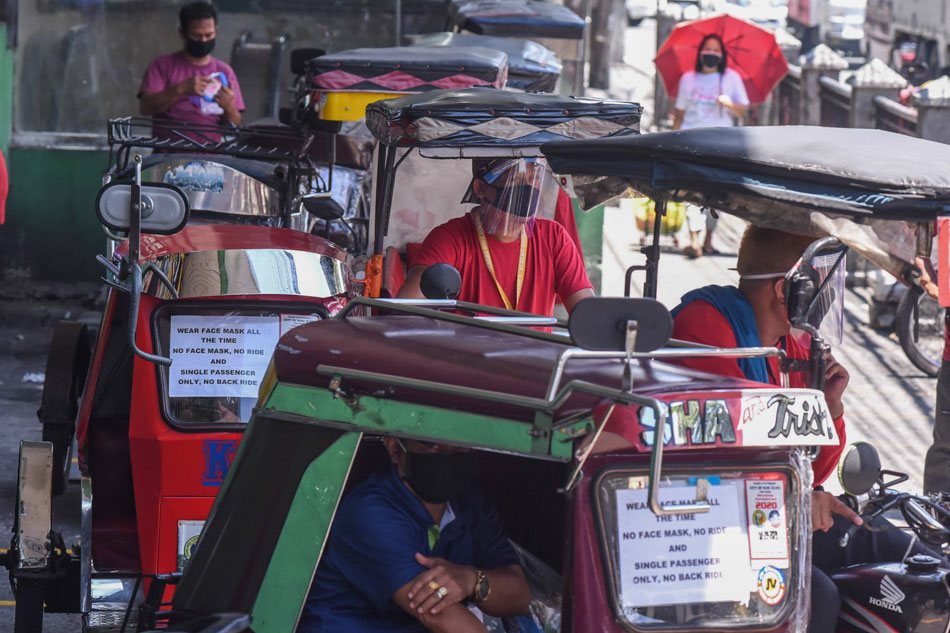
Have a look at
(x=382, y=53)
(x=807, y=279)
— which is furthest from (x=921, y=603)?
(x=382, y=53)

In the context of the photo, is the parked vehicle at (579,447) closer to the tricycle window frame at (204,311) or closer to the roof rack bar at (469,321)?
the roof rack bar at (469,321)

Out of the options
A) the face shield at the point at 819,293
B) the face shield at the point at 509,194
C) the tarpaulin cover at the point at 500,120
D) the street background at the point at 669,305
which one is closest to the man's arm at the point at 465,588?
the face shield at the point at 819,293

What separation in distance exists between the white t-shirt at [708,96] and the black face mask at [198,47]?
6265 mm

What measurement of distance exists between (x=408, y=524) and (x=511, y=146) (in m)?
2.64

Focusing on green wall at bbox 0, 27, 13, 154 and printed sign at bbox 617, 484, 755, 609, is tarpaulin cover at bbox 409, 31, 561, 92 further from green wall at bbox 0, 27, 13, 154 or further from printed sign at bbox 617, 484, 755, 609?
printed sign at bbox 617, 484, 755, 609

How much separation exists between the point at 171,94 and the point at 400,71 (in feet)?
8.45

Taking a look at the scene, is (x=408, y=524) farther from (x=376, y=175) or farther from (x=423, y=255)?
(x=376, y=175)

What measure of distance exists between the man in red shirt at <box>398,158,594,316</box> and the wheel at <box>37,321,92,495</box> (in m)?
1.93

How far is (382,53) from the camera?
25.8 feet

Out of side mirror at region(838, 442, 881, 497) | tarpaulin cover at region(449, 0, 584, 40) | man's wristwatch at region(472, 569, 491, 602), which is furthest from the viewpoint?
tarpaulin cover at region(449, 0, 584, 40)

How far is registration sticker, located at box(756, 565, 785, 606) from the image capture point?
9.62ft

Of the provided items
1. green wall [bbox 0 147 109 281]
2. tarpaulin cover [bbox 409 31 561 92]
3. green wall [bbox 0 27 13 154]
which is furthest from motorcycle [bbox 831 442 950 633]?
green wall [bbox 0 27 13 154]

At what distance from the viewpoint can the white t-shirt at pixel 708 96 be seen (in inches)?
565

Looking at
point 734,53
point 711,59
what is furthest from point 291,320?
point 734,53
